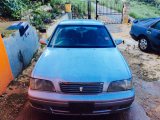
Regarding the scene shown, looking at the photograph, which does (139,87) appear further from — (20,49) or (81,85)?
(20,49)

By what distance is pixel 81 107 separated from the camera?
14.3 ft

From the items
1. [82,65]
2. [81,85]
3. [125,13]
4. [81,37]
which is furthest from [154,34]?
[125,13]

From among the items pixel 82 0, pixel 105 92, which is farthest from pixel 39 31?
pixel 82 0

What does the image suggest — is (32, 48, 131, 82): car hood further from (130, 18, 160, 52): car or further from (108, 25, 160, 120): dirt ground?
(130, 18, 160, 52): car

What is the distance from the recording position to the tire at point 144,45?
10453 mm

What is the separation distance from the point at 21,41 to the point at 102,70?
4.06 metres

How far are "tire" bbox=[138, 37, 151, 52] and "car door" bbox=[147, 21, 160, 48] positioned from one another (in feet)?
1.03

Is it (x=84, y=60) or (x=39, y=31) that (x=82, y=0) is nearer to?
(x=39, y=31)

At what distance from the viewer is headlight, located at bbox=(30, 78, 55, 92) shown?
453cm

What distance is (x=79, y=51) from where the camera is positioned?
18.4ft

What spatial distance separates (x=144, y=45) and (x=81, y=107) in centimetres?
685

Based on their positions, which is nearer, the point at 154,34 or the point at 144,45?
the point at 154,34

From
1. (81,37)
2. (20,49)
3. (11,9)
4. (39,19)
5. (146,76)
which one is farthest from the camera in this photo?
(39,19)

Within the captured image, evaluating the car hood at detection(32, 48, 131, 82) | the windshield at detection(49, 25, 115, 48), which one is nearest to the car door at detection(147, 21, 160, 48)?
the windshield at detection(49, 25, 115, 48)
